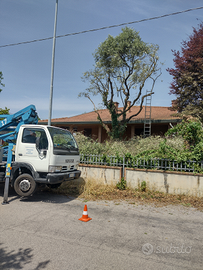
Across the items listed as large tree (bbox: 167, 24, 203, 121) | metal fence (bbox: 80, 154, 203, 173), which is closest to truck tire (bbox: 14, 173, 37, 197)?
metal fence (bbox: 80, 154, 203, 173)

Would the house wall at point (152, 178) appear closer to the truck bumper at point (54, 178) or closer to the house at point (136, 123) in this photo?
the truck bumper at point (54, 178)

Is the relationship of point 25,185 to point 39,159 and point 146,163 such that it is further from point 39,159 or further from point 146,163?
point 146,163

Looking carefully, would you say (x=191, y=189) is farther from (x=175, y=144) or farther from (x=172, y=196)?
(x=175, y=144)

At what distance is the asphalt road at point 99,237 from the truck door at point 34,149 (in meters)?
1.28

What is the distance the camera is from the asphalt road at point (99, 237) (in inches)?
126

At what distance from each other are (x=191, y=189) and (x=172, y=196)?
28.3 inches

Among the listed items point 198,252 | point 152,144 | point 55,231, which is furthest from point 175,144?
point 55,231

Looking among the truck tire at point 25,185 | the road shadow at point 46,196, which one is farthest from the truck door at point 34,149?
the road shadow at point 46,196

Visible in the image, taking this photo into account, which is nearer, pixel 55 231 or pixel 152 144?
pixel 55 231

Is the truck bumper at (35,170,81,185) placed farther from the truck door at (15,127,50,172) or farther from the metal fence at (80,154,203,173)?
the metal fence at (80,154,203,173)

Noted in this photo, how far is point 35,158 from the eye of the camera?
6441mm

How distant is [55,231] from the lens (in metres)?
4.33

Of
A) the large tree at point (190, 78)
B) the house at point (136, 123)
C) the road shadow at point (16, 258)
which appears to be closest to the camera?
the road shadow at point (16, 258)

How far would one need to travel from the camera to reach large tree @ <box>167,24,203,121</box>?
44.3 ft
